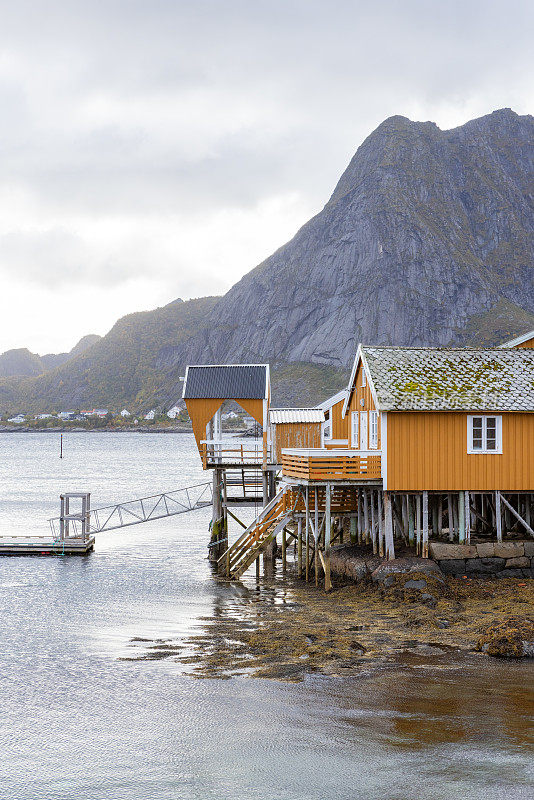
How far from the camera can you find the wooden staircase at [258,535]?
31.1 m

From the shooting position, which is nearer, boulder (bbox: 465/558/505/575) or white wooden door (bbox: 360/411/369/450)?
boulder (bbox: 465/558/505/575)

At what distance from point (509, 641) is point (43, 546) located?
1017 inches

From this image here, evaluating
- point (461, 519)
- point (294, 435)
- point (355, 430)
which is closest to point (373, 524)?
point (461, 519)

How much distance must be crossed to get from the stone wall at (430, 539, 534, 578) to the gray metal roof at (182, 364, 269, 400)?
11402 millimetres

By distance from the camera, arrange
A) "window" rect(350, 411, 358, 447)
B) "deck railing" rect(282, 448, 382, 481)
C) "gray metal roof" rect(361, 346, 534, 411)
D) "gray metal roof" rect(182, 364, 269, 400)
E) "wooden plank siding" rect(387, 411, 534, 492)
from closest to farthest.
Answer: "gray metal roof" rect(361, 346, 534, 411), "wooden plank siding" rect(387, 411, 534, 492), "deck railing" rect(282, 448, 382, 481), "window" rect(350, 411, 358, 447), "gray metal roof" rect(182, 364, 269, 400)

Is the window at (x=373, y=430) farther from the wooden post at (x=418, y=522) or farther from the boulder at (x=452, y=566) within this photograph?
the boulder at (x=452, y=566)

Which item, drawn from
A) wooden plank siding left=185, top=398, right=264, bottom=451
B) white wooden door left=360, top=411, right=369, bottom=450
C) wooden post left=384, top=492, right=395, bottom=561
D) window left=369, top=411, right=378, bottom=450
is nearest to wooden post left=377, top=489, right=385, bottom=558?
wooden post left=384, top=492, right=395, bottom=561

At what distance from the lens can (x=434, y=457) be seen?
90.9ft

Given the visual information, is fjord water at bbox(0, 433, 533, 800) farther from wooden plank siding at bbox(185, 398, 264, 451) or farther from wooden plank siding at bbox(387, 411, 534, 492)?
wooden plank siding at bbox(185, 398, 264, 451)

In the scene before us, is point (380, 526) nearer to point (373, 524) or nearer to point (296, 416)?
point (373, 524)

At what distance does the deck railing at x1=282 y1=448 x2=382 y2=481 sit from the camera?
92.0ft

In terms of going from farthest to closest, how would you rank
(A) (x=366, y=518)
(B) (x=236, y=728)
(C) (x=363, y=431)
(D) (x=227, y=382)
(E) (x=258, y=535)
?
(D) (x=227, y=382), (E) (x=258, y=535), (C) (x=363, y=431), (A) (x=366, y=518), (B) (x=236, y=728)

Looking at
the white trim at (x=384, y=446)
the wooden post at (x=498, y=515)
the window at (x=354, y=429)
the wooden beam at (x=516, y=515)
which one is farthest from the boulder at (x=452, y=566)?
the window at (x=354, y=429)

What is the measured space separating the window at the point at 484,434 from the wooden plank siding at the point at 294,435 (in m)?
9.94
